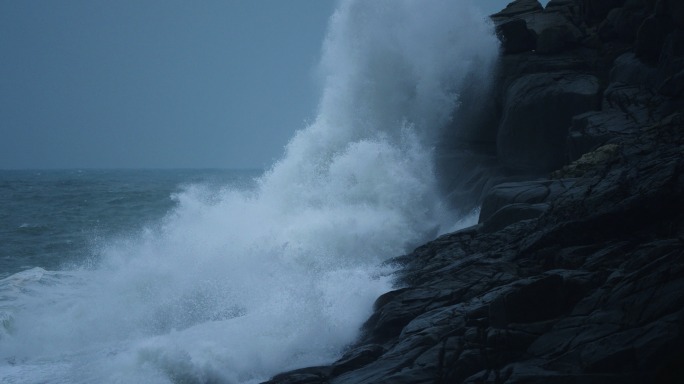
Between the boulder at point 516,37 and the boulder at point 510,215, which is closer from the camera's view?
the boulder at point 510,215

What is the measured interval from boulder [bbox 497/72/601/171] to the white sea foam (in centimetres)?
225

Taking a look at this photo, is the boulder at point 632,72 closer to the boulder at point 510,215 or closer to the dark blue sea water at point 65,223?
the boulder at point 510,215

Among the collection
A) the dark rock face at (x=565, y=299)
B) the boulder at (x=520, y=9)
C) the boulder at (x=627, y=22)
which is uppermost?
the boulder at (x=520, y=9)

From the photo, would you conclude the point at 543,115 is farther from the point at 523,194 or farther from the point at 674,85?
the point at 523,194

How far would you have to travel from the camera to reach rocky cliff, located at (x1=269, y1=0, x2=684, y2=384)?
3.70 metres

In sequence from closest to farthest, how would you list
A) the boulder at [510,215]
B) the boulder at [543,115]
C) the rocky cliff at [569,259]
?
the rocky cliff at [569,259], the boulder at [510,215], the boulder at [543,115]

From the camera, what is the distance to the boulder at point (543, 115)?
10.7m

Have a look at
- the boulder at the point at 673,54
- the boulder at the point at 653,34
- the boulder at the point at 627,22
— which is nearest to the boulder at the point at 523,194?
the boulder at the point at 673,54

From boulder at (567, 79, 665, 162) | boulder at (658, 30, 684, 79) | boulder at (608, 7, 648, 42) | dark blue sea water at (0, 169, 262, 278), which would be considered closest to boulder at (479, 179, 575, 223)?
boulder at (567, 79, 665, 162)

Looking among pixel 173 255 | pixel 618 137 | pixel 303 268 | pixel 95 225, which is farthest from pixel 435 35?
pixel 95 225

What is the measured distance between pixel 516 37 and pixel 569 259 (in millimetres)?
9348

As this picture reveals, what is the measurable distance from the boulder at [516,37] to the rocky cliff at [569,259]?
1843 mm

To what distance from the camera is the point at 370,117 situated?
15.2m

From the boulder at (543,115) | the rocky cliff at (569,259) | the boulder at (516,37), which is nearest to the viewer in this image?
the rocky cliff at (569,259)
